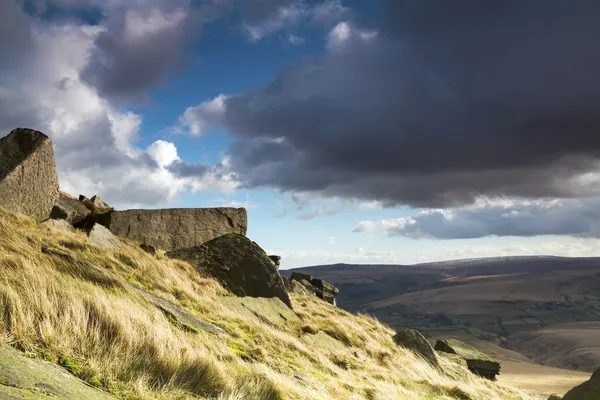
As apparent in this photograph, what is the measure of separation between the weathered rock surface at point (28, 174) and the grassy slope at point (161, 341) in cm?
189

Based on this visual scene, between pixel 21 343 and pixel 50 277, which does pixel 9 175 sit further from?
pixel 21 343

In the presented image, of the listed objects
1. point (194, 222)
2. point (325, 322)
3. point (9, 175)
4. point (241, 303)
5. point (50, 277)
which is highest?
point (9, 175)

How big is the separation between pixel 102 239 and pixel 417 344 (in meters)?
11.2

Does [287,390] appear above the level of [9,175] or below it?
below

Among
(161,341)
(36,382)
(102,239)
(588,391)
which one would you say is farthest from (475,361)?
(36,382)

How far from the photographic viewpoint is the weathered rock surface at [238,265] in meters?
14.4

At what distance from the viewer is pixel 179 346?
5.94 metres

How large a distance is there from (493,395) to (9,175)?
16421 mm

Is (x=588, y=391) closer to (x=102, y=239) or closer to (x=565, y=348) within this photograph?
(x=102, y=239)

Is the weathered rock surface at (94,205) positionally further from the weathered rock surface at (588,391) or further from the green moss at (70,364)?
the weathered rock surface at (588,391)

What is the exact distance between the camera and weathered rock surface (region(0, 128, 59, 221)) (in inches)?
558

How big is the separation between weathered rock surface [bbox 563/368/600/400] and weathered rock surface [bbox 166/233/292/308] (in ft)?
27.2

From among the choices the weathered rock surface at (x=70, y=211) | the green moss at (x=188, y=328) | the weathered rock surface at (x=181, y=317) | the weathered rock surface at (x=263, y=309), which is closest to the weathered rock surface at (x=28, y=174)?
the weathered rock surface at (x=70, y=211)

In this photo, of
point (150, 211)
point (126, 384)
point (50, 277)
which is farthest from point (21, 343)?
point (150, 211)
